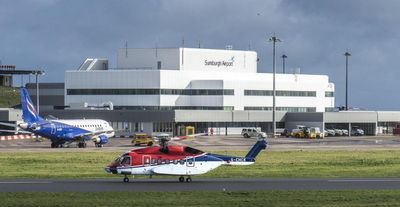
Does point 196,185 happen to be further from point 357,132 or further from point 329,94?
point 329,94

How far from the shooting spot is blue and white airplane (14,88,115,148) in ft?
370

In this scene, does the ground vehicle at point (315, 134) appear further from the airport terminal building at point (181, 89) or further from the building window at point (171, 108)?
the building window at point (171, 108)

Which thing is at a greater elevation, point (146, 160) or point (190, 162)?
point (146, 160)

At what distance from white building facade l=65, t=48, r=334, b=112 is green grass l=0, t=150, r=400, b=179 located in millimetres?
78176

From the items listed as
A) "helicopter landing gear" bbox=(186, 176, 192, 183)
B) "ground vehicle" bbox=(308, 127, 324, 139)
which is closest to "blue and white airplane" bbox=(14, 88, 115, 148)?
"ground vehicle" bbox=(308, 127, 324, 139)

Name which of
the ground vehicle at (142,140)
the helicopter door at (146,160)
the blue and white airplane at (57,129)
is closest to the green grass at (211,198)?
the helicopter door at (146,160)

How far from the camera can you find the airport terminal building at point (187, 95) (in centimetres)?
16238

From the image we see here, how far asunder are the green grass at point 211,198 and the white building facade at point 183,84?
395ft

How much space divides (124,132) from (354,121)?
48.8 meters

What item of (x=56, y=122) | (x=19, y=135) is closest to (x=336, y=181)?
(x=56, y=122)

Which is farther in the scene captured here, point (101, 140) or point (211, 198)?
point (101, 140)

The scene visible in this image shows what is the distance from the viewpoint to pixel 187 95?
172125 mm

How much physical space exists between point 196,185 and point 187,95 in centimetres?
11913

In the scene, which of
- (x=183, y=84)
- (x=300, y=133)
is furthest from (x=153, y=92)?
(x=300, y=133)
